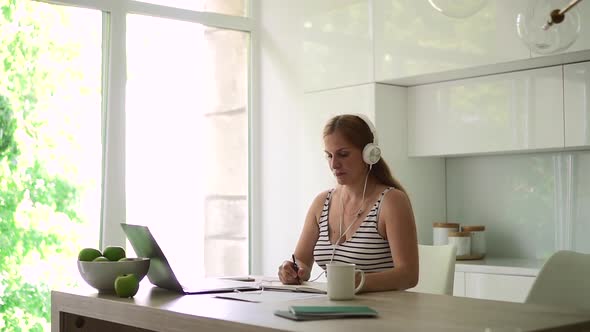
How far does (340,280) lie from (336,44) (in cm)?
263

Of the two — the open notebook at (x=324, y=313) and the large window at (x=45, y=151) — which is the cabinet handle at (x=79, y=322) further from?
the large window at (x=45, y=151)

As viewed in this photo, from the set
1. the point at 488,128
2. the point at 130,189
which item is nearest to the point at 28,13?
the point at 130,189

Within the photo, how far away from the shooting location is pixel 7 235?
4176 millimetres

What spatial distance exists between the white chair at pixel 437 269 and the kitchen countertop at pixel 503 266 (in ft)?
2.86

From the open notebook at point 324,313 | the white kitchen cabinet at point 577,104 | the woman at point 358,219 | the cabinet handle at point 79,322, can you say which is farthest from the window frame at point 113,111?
the open notebook at point 324,313

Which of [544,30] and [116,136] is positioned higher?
[544,30]

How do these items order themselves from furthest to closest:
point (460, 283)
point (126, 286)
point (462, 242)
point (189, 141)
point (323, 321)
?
point (189, 141) → point (462, 242) → point (460, 283) → point (126, 286) → point (323, 321)

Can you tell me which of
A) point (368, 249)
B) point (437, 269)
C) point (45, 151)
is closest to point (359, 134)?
point (368, 249)

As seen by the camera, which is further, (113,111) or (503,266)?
(113,111)

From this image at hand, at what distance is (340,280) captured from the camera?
2.15 metres

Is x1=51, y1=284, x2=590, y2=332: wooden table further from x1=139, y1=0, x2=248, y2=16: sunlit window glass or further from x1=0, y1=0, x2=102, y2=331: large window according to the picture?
x1=139, y1=0, x2=248, y2=16: sunlit window glass

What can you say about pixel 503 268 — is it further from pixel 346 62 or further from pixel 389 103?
pixel 346 62

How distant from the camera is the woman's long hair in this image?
289 cm

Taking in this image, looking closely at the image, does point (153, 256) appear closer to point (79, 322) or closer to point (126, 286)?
point (126, 286)
